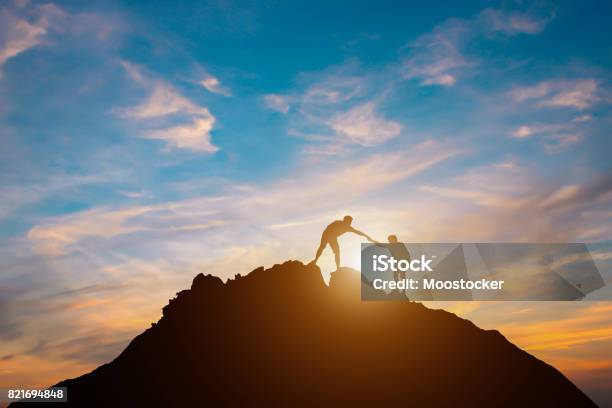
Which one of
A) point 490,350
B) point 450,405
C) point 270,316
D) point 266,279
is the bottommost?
point 450,405

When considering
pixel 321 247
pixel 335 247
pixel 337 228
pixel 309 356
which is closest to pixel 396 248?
pixel 335 247

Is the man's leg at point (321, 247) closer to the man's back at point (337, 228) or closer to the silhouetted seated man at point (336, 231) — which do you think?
the silhouetted seated man at point (336, 231)

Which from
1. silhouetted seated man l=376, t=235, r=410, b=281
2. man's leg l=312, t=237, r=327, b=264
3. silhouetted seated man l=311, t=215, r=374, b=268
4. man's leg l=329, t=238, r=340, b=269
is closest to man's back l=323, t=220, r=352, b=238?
silhouetted seated man l=311, t=215, r=374, b=268

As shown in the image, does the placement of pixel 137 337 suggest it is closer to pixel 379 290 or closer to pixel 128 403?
pixel 128 403

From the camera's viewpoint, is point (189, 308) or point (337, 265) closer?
point (337, 265)

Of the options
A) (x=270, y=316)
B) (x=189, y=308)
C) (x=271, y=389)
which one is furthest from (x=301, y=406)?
(x=189, y=308)

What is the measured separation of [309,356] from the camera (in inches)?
1399

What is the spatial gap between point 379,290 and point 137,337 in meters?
19.2

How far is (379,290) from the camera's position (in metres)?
38.2

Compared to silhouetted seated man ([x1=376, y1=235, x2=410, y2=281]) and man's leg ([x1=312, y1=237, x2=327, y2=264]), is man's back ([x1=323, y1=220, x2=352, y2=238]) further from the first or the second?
silhouetted seated man ([x1=376, y1=235, x2=410, y2=281])

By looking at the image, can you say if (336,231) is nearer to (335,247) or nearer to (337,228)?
(337,228)

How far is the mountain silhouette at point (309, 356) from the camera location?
3419 centimetres

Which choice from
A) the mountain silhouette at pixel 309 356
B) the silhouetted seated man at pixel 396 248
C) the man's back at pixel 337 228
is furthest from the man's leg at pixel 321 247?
the silhouetted seated man at pixel 396 248

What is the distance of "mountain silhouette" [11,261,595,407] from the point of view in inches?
1346
